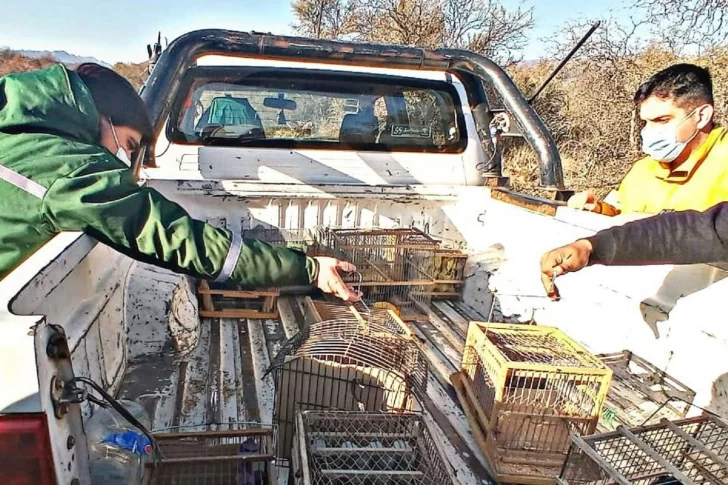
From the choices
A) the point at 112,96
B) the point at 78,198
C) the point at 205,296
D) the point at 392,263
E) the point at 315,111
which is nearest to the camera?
the point at 78,198

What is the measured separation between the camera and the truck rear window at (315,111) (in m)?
3.39

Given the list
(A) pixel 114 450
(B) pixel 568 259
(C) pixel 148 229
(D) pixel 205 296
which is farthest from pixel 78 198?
→ (D) pixel 205 296

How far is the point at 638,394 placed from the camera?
7.48 feet

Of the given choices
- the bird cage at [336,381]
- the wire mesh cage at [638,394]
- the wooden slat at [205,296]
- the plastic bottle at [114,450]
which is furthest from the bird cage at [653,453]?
the wooden slat at [205,296]

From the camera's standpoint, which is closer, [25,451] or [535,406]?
[25,451]

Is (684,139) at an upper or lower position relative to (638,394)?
upper

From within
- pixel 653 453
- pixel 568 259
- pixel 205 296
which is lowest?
pixel 205 296

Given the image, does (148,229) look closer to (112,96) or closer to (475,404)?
(112,96)

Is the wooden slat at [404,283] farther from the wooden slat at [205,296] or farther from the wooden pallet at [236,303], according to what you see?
the wooden slat at [205,296]

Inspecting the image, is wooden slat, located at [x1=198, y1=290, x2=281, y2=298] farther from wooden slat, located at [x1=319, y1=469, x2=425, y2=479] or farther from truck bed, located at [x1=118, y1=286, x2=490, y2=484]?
wooden slat, located at [x1=319, y1=469, x2=425, y2=479]

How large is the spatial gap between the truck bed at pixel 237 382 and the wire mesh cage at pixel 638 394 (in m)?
0.63

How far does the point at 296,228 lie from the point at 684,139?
2.20m

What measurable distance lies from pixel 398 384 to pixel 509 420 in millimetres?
459

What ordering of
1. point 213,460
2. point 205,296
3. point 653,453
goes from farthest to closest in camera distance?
point 205,296 → point 213,460 → point 653,453
